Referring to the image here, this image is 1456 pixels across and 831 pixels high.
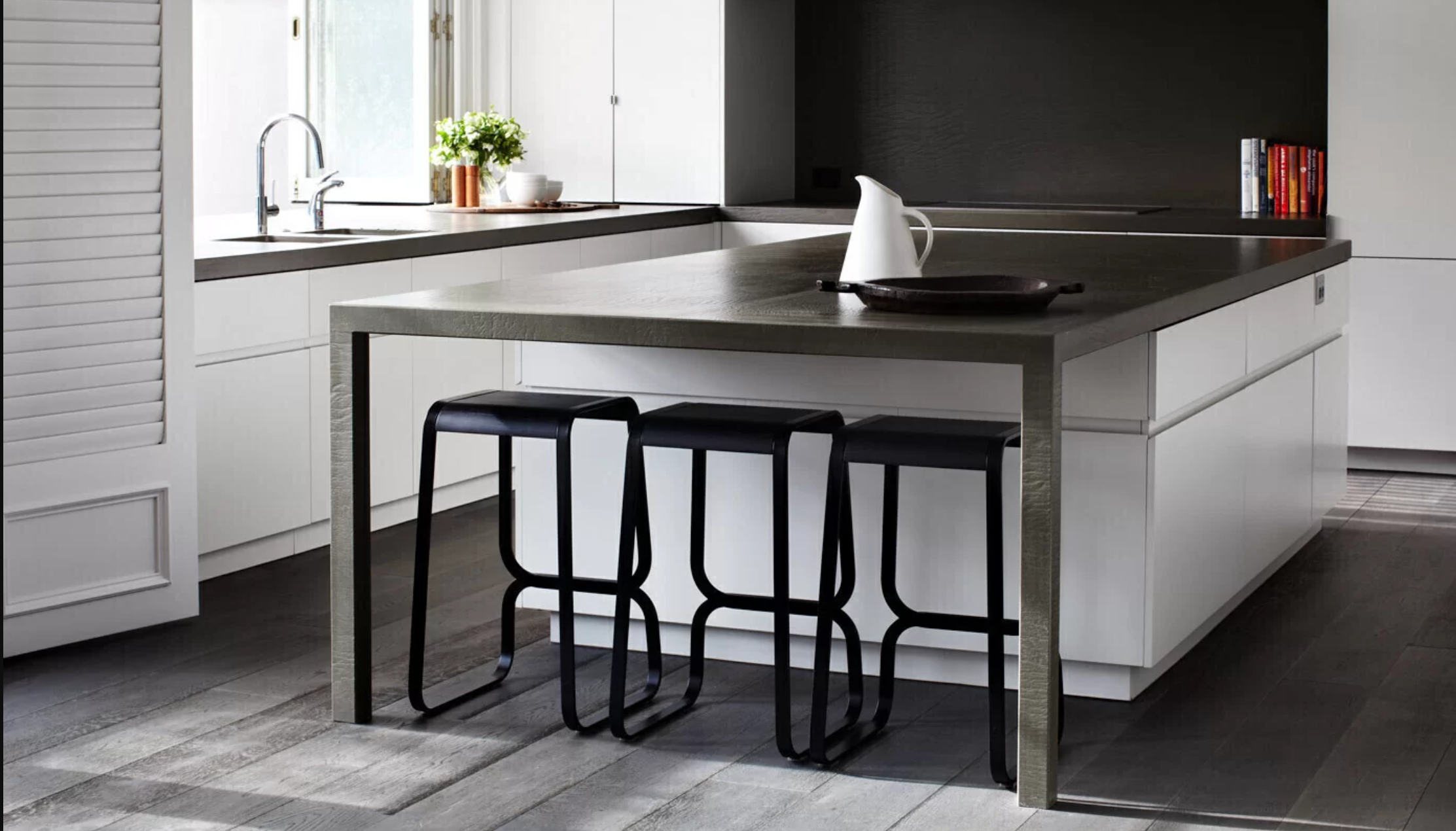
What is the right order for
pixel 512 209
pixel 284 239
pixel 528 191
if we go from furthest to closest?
pixel 528 191 < pixel 512 209 < pixel 284 239

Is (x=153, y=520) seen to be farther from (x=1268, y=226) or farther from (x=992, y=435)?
(x=1268, y=226)

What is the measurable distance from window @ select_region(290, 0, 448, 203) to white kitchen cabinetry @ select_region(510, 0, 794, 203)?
39 centimetres

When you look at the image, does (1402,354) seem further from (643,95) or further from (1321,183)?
(643,95)

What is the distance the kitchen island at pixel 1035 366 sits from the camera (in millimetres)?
2283

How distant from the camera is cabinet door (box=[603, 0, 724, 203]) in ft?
20.2

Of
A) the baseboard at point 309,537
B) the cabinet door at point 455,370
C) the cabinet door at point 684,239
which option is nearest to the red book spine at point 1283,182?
the cabinet door at point 684,239

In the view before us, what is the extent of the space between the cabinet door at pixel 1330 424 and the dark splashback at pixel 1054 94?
179 centimetres

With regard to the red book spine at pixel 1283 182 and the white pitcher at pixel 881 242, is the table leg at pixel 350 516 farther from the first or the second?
the red book spine at pixel 1283 182

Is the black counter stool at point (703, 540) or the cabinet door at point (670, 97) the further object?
the cabinet door at point (670, 97)

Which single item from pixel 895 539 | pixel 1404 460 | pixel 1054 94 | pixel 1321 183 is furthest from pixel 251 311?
pixel 1404 460

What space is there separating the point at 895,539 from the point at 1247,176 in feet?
11.6

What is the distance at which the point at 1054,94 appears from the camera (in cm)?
631

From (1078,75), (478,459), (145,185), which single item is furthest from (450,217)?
(1078,75)

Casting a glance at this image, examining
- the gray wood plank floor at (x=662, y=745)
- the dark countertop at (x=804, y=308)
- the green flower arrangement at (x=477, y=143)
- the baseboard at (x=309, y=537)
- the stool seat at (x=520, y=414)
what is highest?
the green flower arrangement at (x=477, y=143)
